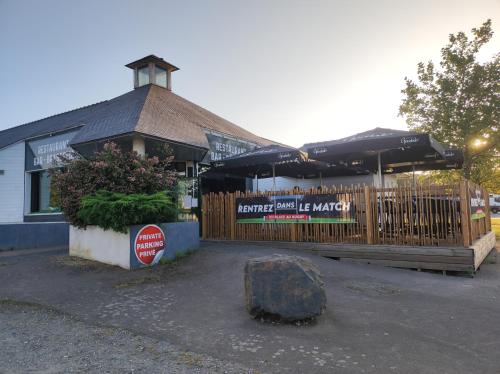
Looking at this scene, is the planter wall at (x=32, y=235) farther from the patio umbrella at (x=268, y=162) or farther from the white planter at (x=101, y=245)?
the patio umbrella at (x=268, y=162)

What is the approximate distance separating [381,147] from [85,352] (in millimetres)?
8068

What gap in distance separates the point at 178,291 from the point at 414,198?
5.86 m

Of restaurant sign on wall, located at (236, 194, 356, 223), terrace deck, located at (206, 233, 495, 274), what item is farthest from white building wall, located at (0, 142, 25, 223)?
terrace deck, located at (206, 233, 495, 274)

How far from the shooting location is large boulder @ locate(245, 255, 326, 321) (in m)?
4.61

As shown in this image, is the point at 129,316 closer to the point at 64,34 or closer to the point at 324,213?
the point at 324,213

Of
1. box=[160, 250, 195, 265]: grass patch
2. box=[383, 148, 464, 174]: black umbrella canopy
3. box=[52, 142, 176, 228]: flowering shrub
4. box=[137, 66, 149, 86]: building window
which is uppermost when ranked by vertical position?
box=[137, 66, 149, 86]: building window

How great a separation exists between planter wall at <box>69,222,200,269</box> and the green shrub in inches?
8.2

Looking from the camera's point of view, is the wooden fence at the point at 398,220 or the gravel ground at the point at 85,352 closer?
the gravel ground at the point at 85,352

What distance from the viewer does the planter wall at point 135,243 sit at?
8.08 meters

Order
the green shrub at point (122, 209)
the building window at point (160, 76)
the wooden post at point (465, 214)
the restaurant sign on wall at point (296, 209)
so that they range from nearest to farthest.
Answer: the wooden post at point (465, 214) → the green shrub at point (122, 209) → the restaurant sign on wall at point (296, 209) → the building window at point (160, 76)

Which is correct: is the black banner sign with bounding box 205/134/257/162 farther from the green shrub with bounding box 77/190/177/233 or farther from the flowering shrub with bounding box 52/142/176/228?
the green shrub with bounding box 77/190/177/233

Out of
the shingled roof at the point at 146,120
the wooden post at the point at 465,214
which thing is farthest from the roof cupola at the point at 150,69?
the wooden post at the point at 465,214

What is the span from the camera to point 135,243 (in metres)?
8.06

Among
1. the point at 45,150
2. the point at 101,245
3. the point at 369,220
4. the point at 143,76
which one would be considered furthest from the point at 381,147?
the point at 45,150
